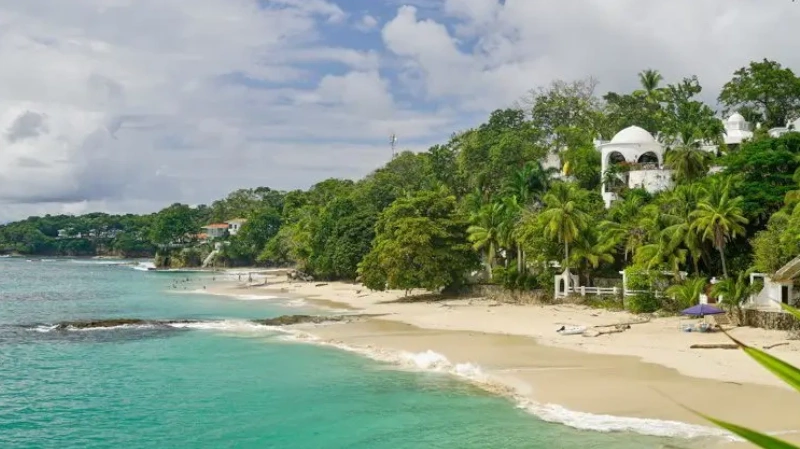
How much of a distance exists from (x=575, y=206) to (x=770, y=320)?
14608mm

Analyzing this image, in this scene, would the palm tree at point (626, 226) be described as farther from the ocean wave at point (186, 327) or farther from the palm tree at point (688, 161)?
the ocean wave at point (186, 327)

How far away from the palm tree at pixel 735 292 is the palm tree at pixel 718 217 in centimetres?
220

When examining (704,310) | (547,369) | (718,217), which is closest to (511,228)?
(718,217)

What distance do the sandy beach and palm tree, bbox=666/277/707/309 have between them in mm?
1039

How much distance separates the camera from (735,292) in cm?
3045

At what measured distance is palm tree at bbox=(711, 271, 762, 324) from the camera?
98.7 feet

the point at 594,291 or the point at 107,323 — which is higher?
the point at 594,291

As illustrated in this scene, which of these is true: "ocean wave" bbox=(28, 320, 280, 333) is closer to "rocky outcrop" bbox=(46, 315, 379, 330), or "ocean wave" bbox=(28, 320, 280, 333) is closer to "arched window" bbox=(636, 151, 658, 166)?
"rocky outcrop" bbox=(46, 315, 379, 330)

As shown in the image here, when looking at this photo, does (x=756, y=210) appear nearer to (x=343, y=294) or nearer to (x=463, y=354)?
(x=463, y=354)

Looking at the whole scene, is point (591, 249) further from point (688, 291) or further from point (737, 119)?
point (737, 119)

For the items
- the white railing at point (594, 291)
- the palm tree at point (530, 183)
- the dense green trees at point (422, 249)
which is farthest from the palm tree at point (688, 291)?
the palm tree at point (530, 183)

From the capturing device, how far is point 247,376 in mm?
25172

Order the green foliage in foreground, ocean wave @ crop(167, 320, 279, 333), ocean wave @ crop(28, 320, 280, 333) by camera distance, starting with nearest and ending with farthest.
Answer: the green foliage in foreground < ocean wave @ crop(167, 320, 279, 333) < ocean wave @ crop(28, 320, 280, 333)

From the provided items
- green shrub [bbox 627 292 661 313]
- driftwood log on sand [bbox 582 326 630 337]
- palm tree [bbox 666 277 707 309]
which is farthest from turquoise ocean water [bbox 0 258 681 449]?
green shrub [bbox 627 292 661 313]
